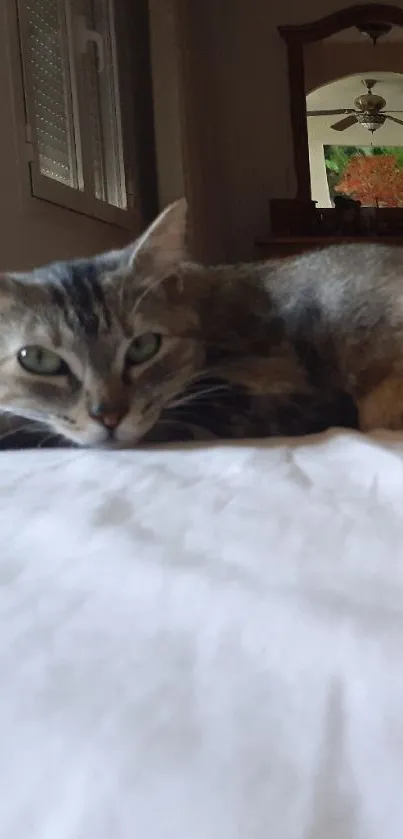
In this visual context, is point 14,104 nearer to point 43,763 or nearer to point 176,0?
point 176,0

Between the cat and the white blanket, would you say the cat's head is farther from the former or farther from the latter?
the white blanket

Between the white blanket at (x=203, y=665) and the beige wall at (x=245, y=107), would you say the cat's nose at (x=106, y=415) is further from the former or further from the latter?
the beige wall at (x=245, y=107)

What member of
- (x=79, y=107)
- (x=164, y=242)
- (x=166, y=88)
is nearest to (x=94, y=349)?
(x=164, y=242)

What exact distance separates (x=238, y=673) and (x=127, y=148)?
2.37m

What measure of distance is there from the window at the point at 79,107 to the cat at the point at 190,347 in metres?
0.69

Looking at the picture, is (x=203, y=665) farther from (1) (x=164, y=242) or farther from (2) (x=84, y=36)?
(2) (x=84, y=36)

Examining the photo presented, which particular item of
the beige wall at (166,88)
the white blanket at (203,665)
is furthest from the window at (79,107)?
the white blanket at (203,665)

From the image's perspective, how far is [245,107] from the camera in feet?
10.3

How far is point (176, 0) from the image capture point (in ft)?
8.21

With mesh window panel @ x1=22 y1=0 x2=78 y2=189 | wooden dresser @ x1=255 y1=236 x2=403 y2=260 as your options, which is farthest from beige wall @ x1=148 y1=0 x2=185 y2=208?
wooden dresser @ x1=255 y1=236 x2=403 y2=260

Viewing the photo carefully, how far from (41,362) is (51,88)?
1204 mm

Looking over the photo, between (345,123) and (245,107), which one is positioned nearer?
(345,123)

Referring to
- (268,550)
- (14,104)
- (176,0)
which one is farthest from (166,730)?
(176,0)

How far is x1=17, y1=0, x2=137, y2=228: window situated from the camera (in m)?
1.75
